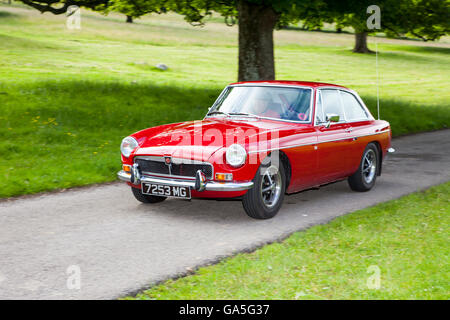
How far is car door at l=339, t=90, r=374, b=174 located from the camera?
27.4ft

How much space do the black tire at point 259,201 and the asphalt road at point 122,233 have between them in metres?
0.11

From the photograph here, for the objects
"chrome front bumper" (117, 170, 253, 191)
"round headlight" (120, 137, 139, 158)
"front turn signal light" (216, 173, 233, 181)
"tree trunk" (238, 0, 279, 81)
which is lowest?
"chrome front bumper" (117, 170, 253, 191)

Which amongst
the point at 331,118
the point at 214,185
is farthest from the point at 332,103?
the point at 214,185

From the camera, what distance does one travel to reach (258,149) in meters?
6.60

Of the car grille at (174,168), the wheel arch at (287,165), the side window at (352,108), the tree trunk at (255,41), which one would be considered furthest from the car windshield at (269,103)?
the tree trunk at (255,41)

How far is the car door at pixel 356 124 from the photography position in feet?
27.4

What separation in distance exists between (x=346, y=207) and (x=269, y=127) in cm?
154

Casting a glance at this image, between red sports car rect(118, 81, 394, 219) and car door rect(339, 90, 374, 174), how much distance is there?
0.02m

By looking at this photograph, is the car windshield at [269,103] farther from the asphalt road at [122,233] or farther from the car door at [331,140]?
the asphalt road at [122,233]

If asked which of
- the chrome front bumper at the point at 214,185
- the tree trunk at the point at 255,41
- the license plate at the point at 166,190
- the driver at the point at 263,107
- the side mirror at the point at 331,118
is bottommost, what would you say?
the license plate at the point at 166,190

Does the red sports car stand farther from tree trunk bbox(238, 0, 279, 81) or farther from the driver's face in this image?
tree trunk bbox(238, 0, 279, 81)

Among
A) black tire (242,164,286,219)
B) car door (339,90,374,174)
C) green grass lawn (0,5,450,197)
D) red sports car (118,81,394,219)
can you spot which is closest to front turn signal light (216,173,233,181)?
red sports car (118,81,394,219)
